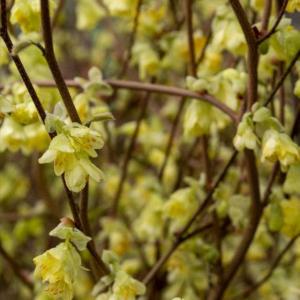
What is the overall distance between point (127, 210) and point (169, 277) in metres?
0.35

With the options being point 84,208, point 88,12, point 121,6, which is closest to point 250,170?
point 84,208

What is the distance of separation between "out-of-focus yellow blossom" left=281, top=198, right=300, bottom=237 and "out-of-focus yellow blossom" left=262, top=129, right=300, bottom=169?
226 mm

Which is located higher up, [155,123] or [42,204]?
[155,123]

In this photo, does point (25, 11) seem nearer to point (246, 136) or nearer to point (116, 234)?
point (246, 136)

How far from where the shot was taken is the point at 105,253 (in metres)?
1.01

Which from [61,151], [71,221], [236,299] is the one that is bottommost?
[236,299]

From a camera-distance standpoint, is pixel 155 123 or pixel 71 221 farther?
pixel 155 123

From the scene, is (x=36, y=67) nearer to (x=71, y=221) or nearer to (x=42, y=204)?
(x=71, y=221)

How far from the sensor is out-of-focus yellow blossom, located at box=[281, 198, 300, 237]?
115 cm

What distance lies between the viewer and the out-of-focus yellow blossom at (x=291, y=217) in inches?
45.4

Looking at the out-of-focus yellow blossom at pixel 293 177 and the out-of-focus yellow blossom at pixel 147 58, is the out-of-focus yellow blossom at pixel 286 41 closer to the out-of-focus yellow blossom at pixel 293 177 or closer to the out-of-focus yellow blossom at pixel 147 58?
the out-of-focus yellow blossom at pixel 293 177

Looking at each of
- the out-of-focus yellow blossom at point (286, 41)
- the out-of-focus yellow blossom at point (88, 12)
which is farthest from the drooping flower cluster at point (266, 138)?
the out-of-focus yellow blossom at point (88, 12)

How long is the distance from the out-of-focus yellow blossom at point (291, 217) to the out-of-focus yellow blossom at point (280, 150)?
226mm

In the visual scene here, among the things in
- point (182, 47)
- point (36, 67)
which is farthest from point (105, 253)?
point (182, 47)
